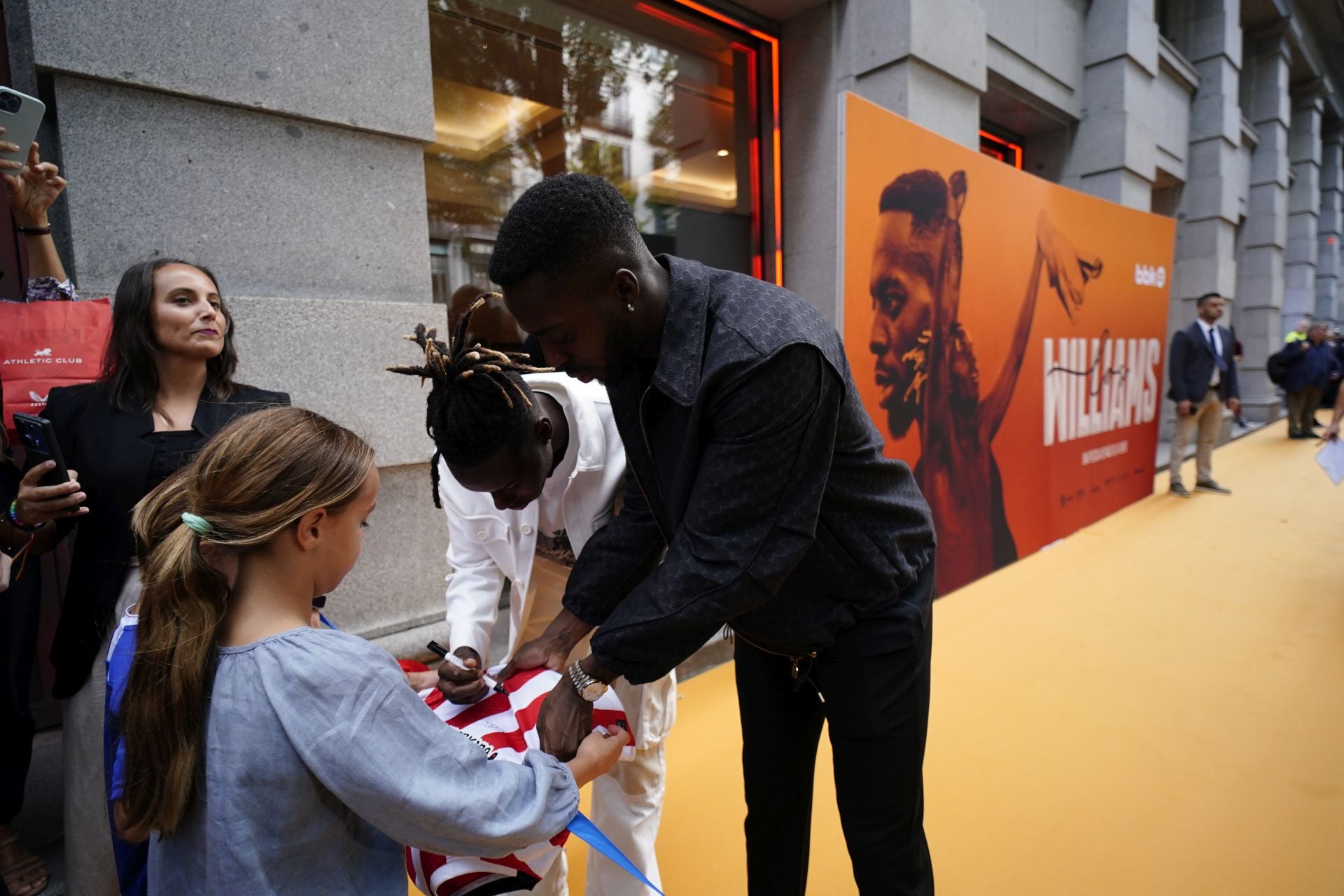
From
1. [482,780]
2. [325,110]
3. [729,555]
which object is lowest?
[482,780]

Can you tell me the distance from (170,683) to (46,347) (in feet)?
5.28

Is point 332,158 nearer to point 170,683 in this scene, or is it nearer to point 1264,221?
point 170,683

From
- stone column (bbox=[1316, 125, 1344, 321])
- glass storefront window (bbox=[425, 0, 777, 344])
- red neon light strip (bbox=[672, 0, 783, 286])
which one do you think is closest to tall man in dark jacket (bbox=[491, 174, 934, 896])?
glass storefront window (bbox=[425, 0, 777, 344])

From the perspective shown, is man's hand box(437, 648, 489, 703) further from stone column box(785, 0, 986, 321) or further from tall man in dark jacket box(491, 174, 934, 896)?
stone column box(785, 0, 986, 321)

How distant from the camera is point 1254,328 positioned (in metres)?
15.4

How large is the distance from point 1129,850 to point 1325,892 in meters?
0.52

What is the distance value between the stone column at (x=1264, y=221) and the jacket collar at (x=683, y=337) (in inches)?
714

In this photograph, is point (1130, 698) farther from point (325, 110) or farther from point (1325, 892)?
point (325, 110)

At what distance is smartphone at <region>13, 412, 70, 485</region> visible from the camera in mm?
1691

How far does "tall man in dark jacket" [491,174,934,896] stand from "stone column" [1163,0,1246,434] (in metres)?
12.1

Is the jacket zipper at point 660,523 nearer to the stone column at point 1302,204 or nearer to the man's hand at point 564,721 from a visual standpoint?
the man's hand at point 564,721

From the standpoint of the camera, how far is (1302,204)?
1908 centimetres

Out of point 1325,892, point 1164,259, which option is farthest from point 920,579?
point 1164,259

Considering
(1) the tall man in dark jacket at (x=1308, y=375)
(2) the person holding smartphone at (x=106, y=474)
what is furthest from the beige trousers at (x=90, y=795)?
(1) the tall man in dark jacket at (x=1308, y=375)
